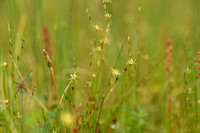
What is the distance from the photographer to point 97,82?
1.12 meters

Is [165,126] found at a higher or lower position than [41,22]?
lower

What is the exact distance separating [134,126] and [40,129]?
54 cm

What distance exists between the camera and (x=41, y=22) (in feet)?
6.91

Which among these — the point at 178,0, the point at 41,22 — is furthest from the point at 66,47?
the point at 178,0

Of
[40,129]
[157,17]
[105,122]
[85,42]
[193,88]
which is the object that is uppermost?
[157,17]

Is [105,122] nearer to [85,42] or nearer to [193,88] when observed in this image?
[193,88]

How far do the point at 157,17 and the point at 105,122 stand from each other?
7.50ft

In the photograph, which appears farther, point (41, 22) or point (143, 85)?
point (41, 22)

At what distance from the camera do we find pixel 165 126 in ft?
5.26

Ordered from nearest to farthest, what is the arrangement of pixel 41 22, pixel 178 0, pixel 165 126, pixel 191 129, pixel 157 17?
pixel 191 129 → pixel 165 126 → pixel 41 22 → pixel 157 17 → pixel 178 0

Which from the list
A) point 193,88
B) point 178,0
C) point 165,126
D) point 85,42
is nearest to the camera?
point 193,88

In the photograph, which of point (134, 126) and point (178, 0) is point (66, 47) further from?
point (178, 0)

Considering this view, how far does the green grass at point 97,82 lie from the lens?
43.3 inches

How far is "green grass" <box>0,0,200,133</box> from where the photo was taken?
110 cm
